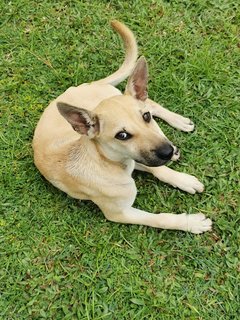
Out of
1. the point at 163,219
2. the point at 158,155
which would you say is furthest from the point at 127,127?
the point at 163,219

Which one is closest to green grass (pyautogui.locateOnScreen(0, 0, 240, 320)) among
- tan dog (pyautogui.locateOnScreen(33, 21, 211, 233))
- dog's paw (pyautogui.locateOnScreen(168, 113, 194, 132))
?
dog's paw (pyautogui.locateOnScreen(168, 113, 194, 132))

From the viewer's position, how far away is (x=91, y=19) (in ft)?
21.8

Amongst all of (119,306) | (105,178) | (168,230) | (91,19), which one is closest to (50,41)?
(91,19)

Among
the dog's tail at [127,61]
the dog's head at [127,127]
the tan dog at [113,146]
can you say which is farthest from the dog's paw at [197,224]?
the dog's tail at [127,61]

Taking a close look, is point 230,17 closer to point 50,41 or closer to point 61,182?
point 50,41

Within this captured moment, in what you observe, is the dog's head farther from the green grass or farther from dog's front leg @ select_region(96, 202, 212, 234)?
the green grass

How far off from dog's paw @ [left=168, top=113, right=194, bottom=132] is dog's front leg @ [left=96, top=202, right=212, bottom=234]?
104 cm

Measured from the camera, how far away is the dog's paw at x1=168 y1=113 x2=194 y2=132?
224 inches

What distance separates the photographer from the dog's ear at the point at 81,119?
4.21m

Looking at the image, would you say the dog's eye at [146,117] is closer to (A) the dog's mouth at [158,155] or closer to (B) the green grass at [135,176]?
(A) the dog's mouth at [158,155]

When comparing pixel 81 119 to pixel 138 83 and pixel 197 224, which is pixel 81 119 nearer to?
pixel 138 83

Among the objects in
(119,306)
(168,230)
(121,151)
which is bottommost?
(119,306)

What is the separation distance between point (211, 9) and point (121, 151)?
2.93 m

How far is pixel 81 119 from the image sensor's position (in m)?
4.34
